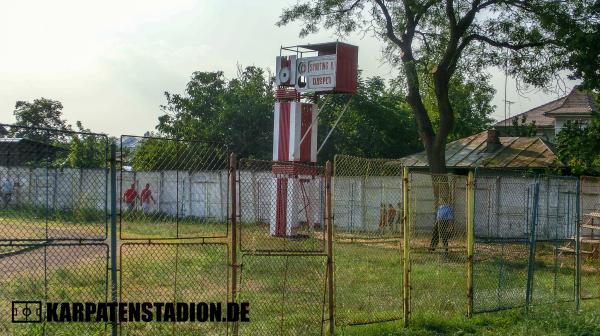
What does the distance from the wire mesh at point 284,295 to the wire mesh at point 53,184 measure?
1.83 m

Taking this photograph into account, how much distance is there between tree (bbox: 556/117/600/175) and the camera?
1026 inches

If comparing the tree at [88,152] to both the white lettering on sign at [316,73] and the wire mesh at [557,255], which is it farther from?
the white lettering on sign at [316,73]

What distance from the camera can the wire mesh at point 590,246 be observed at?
15.7 metres

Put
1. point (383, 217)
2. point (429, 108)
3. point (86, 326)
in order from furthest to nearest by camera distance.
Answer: point (429, 108) → point (383, 217) → point (86, 326)

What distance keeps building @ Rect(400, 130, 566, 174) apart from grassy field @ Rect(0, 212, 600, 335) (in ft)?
44.2

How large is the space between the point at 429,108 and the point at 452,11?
24.5m

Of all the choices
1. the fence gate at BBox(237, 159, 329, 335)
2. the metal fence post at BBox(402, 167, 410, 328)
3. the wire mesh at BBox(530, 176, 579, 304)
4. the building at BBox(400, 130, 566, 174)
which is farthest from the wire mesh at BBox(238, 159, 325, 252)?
the building at BBox(400, 130, 566, 174)

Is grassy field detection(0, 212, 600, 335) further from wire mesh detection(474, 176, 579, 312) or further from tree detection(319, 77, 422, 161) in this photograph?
tree detection(319, 77, 422, 161)

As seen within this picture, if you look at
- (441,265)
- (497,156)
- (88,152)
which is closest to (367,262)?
(441,265)

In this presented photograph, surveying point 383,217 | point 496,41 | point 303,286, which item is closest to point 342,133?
point 496,41

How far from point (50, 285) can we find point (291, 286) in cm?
422

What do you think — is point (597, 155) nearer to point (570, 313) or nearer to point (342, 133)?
point (570, 313)

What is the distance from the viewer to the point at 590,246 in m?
20.6

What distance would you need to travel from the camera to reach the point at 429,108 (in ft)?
164
